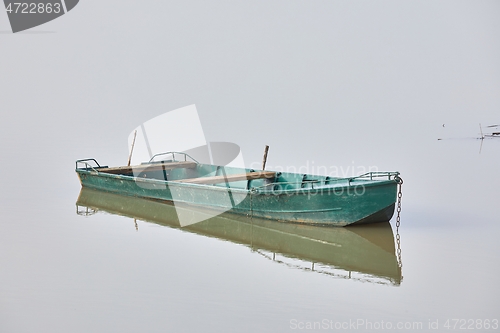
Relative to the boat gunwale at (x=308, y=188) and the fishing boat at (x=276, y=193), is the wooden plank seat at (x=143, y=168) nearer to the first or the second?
the fishing boat at (x=276, y=193)

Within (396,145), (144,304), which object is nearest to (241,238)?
(144,304)

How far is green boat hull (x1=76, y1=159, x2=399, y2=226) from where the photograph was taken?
38.4ft

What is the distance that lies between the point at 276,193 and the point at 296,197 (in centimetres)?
45

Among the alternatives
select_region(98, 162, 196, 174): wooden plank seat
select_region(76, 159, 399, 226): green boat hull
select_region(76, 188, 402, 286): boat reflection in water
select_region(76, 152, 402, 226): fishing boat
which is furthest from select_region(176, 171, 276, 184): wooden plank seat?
select_region(98, 162, 196, 174): wooden plank seat

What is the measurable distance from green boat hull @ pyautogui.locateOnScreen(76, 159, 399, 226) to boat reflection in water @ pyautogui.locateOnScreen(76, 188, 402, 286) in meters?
0.20

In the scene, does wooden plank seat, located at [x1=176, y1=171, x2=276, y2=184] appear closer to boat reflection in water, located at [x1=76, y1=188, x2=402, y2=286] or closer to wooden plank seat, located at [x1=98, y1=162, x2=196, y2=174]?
boat reflection in water, located at [x1=76, y1=188, x2=402, y2=286]

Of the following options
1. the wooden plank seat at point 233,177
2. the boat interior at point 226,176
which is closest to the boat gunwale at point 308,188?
the boat interior at point 226,176

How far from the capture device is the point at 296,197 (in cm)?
1216

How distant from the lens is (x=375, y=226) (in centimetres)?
1225

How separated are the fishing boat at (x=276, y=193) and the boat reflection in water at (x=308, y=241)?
20 centimetres

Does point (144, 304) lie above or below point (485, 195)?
above

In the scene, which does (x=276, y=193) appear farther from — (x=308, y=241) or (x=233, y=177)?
(x=233, y=177)

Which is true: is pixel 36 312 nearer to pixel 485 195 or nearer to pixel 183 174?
pixel 183 174

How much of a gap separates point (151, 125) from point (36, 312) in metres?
21.5
